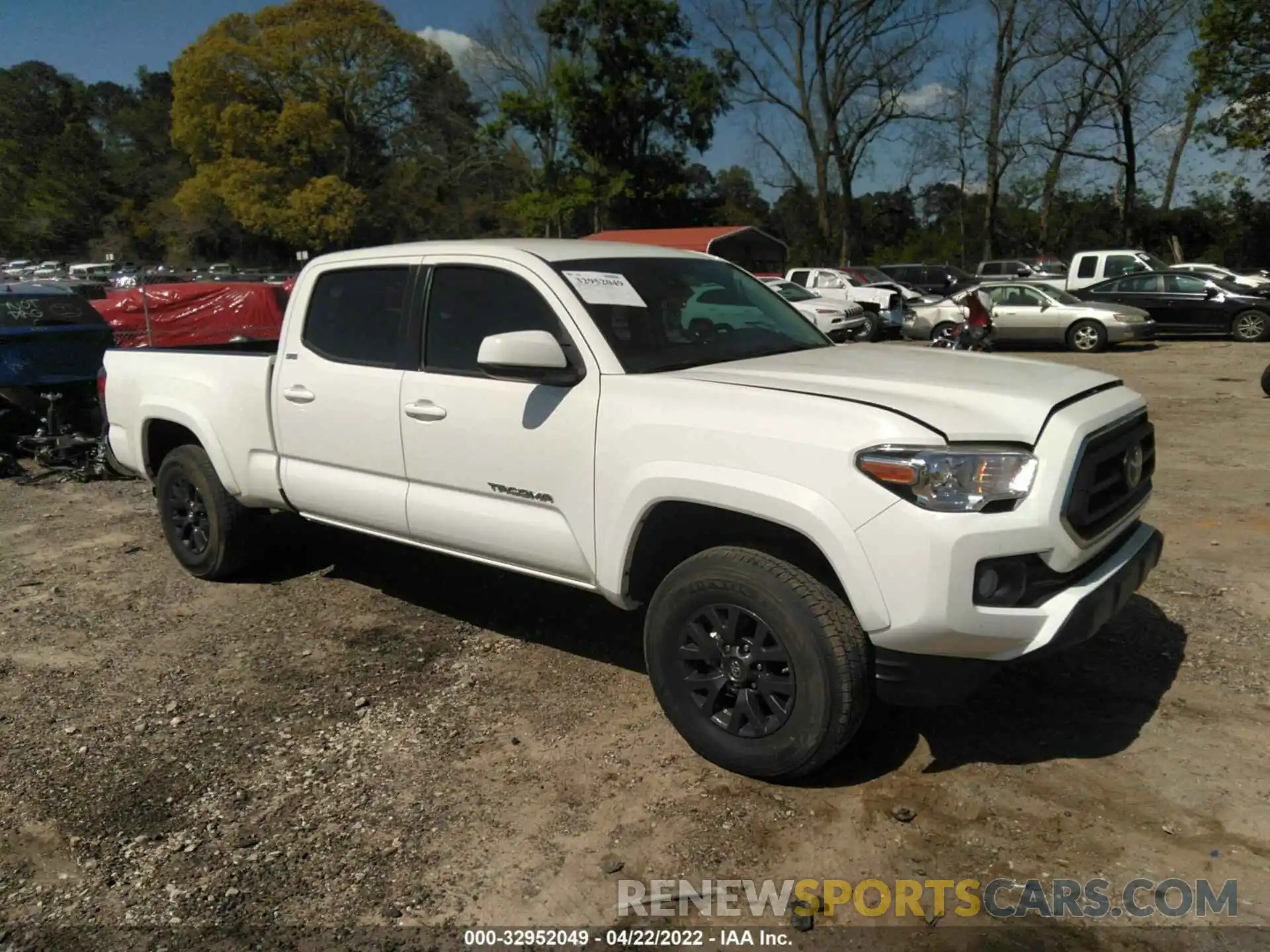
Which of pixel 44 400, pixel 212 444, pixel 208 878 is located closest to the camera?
pixel 208 878

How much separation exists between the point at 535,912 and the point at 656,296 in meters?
2.44

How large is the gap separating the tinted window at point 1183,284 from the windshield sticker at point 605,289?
19441 mm

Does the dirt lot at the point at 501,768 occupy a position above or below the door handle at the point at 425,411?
below

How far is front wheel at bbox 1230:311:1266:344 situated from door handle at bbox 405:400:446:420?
19.8 metres

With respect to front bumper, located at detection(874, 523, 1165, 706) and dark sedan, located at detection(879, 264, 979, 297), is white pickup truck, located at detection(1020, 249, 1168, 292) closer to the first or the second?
dark sedan, located at detection(879, 264, 979, 297)

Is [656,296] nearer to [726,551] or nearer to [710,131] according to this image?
[726,551]

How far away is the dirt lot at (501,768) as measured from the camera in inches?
113

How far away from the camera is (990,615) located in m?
2.83

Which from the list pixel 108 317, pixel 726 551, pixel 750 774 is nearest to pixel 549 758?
pixel 750 774

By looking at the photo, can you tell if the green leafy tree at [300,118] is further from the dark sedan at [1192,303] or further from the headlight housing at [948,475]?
the headlight housing at [948,475]

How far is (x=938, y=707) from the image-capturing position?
12.3 ft

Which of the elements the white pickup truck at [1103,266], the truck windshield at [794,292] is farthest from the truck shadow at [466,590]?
the white pickup truck at [1103,266]

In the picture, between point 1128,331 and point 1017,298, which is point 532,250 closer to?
point 1128,331

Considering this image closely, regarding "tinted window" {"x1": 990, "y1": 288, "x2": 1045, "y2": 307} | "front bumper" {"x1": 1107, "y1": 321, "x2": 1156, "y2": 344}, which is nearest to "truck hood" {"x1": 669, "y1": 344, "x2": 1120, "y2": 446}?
"front bumper" {"x1": 1107, "y1": 321, "x2": 1156, "y2": 344}
